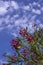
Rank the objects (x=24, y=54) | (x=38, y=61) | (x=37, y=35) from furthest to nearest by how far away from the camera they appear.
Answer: (x=37, y=35)
(x=24, y=54)
(x=38, y=61)

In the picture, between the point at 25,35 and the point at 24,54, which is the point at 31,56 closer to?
the point at 24,54

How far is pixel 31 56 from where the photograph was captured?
474 inches

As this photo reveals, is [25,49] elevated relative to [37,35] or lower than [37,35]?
lower

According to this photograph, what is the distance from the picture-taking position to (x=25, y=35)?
1288cm

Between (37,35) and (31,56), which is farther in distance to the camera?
(37,35)

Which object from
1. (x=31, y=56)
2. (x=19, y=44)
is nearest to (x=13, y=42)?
(x=19, y=44)

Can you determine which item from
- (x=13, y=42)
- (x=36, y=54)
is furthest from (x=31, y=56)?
(x=13, y=42)

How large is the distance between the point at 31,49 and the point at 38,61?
2.89 feet

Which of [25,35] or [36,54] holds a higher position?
[25,35]

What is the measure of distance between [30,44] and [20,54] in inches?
26.9

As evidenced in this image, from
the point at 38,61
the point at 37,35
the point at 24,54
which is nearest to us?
the point at 38,61

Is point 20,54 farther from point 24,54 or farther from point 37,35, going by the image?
point 37,35

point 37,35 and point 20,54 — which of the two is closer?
point 20,54

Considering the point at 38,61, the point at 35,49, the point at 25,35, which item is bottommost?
the point at 38,61
